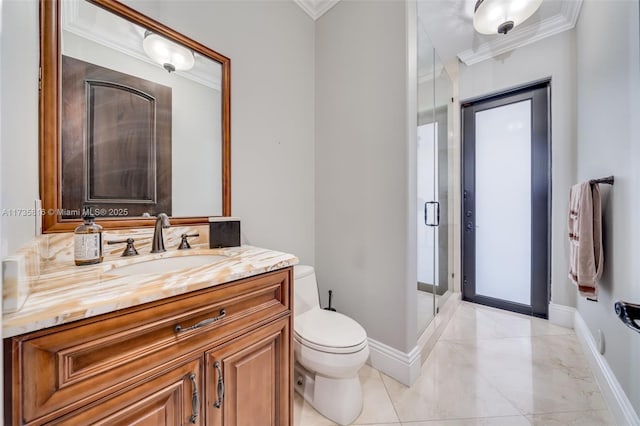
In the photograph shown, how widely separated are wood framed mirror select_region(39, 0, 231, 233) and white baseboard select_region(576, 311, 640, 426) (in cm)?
226

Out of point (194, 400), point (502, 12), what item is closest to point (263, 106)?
point (194, 400)

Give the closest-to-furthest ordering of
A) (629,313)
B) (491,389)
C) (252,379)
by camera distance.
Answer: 1. (629,313)
2. (252,379)
3. (491,389)

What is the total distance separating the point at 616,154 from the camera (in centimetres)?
131

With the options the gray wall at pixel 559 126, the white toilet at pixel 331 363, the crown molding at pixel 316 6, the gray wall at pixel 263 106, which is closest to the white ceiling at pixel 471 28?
the gray wall at pixel 559 126

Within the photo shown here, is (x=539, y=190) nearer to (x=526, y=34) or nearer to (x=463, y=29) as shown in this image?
(x=526, y=34)

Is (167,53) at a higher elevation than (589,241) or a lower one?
higher

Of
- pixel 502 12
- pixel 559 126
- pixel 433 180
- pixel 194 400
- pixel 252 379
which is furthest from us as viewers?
pixel 559 126

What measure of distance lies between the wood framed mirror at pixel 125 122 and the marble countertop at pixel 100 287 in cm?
33

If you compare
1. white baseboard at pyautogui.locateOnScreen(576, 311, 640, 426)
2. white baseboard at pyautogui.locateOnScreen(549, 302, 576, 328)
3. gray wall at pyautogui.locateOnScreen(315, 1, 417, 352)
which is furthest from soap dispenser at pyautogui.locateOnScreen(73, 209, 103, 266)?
white baseboard at pyautogui.locateOnScreen(549, 302, 576, 328)

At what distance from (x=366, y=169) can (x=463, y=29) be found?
5.76 feet

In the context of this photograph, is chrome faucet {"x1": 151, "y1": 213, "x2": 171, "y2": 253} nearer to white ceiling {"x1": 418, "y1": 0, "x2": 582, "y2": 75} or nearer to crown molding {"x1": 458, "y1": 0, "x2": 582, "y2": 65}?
white ceiling {"x1": 418, "y1": 0, "x2": 582, "y2": 75}

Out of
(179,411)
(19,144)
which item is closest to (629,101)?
(179,411)

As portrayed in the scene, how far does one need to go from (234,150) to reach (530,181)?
2.77m

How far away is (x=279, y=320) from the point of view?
3.28 feet
